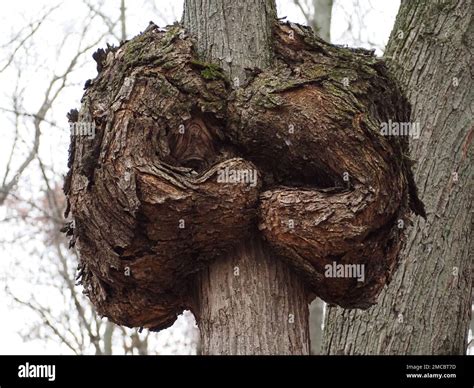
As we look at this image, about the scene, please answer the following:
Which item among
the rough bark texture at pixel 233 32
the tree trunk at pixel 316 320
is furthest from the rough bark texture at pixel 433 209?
the tree trunk at pixel 316 320

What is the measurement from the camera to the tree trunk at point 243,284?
226cm

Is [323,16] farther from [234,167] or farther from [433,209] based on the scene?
[234,167]

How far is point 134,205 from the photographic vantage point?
2.20m

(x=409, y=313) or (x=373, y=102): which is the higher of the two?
(x=373, y=102)

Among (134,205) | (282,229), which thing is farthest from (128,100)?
(282,229)

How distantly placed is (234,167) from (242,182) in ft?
0.18

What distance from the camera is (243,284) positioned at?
90.3 inches

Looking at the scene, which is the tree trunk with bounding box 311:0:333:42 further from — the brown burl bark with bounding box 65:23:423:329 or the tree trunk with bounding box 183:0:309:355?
the brown burl bark with bounding box 65:23:423:329

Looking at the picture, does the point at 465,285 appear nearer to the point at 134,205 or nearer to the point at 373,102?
the point at 373,102

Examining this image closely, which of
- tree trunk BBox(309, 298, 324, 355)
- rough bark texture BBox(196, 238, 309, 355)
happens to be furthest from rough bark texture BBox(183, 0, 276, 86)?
tree trunk BBox(309, 298, 324, 355)

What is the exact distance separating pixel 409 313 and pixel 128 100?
181 cm

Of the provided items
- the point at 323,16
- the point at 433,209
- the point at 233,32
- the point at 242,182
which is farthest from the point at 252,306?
the point at 323,16

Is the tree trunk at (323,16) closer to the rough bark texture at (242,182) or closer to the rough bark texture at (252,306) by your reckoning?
the rough bark texture at (242,182)
